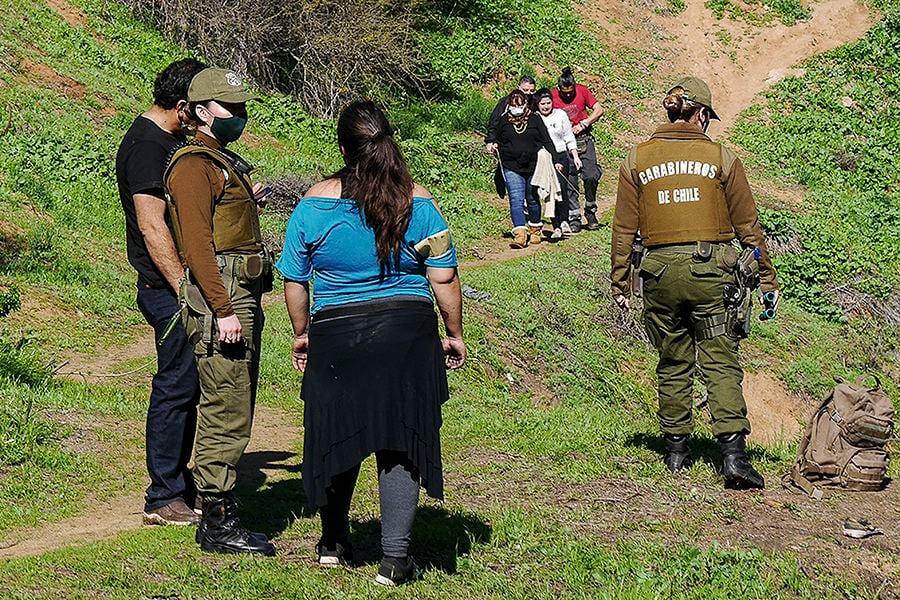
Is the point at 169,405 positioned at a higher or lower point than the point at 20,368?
higher

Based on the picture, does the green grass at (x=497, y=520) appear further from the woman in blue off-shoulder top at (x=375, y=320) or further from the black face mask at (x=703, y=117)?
the black face mask at (x=703, y=117)

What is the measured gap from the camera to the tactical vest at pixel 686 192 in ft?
20.1

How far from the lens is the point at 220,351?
4875mm

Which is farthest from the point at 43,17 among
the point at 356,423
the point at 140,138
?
the point at 356,423

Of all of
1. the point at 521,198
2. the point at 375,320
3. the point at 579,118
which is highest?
the point at 579,118

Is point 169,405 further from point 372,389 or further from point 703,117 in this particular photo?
point 703,117

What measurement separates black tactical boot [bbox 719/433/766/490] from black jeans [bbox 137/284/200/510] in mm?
2812

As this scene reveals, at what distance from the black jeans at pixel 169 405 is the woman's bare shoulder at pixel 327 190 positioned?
119 cm

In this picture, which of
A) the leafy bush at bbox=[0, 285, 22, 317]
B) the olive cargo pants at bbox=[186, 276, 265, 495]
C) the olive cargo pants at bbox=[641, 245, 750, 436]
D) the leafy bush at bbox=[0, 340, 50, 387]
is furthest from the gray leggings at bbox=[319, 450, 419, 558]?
the leafy bush at bbox=[0, 285, 22, 317]

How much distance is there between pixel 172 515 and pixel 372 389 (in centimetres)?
165

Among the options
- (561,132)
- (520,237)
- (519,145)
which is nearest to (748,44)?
(561,132)

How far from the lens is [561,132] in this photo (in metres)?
13.6

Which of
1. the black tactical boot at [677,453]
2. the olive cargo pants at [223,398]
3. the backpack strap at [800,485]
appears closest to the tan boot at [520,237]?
the black tactical boot at [677,453]

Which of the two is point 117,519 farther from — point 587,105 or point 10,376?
point 587,105
